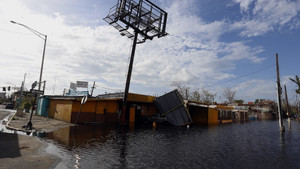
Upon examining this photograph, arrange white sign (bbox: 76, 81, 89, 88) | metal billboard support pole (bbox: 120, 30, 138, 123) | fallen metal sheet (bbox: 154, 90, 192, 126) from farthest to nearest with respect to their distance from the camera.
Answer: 1. white sign (bbox: 76, 81, 89, 88)
2. fallen metal sheet (bbox: 154, 90, 192, 126)
3. metal billboard support pole (bbox: 120, 30, 138, 123)

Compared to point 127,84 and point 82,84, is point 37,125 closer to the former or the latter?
point 127,84

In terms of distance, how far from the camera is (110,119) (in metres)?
24.8

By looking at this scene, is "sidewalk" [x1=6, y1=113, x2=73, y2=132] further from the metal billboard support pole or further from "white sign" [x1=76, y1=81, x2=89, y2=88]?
"white sign" [x1=76, y1=81, x2=89, y2=88]

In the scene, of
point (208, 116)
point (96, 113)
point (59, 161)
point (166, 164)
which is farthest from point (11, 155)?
point (208, 116)

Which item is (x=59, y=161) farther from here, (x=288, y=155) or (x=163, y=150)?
(x=288, y=155)

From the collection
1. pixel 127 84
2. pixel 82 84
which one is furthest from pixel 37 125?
pixel 82 84

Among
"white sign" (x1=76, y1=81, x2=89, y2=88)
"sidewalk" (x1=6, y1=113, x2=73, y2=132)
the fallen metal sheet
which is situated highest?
"white sign" (x1=76, y1=81, x2=89, y2=88)

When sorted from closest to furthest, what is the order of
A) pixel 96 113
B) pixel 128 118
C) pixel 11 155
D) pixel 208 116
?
pixel 11 155 < pixel 96 113 < pixel 128 118 < pixel 208 116

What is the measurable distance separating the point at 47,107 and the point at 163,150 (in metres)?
26.5

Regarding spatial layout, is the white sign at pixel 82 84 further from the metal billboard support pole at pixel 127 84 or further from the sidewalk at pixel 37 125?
the sidewalk at pixel 37 125


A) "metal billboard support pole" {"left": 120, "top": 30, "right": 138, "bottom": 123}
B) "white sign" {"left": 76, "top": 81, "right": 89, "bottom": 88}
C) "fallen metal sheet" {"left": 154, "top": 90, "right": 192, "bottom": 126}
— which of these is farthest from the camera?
"white sign" {"left": 76, "top": 81, "right": 89, "bottom": 88}

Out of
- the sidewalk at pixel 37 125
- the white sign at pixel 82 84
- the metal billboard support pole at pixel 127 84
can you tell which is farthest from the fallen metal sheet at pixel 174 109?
the white sign at pixel 82 84

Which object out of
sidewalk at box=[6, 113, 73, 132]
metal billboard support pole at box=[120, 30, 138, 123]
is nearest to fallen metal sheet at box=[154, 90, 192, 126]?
metal billboard support pole at box=[120, 30, 138, 123]

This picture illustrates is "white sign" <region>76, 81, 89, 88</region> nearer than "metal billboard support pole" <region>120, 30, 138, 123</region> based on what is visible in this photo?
No
